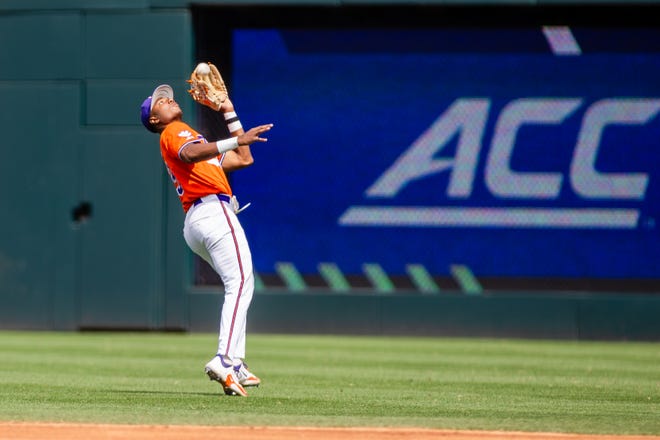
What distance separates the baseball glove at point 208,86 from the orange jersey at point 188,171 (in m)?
0.37

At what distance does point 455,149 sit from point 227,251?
7904 mm

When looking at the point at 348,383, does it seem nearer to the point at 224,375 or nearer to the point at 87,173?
the point at 224,375

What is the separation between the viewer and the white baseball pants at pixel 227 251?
8742mm

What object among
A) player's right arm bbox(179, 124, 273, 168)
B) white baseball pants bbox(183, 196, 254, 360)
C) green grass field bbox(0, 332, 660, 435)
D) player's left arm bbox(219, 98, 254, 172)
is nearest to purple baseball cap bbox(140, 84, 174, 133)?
player's left arm bbox(219, 98, 254, 172)

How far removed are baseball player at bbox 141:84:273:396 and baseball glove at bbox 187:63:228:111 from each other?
0.27 meters

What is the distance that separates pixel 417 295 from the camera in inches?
640

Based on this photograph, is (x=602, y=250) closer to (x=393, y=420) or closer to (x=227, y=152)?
(x=227, y=152)

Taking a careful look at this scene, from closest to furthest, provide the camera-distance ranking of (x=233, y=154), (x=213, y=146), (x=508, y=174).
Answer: (x=213, y=146)
(x=233, y=154)
(x=508, y=174)

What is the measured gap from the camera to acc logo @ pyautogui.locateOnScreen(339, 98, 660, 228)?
1605cm

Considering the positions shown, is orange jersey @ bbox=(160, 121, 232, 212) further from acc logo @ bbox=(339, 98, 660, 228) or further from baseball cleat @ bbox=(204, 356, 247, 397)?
acc logo @ bbox=(339, 98, 660, 228)

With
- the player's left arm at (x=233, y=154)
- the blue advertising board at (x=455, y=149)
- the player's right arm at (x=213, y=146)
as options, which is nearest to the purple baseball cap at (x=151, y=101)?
the player's left arm at (x=233, y=154)

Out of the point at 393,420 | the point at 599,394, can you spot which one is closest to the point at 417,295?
the point at 599,394

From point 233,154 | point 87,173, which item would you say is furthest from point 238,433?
point 87,173

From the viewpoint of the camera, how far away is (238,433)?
6684 millimetres
